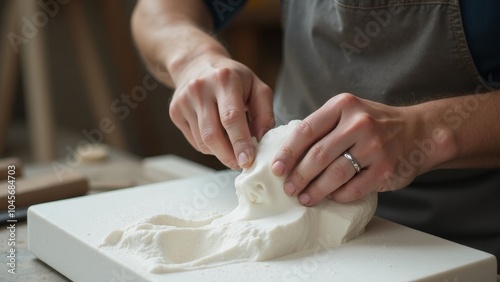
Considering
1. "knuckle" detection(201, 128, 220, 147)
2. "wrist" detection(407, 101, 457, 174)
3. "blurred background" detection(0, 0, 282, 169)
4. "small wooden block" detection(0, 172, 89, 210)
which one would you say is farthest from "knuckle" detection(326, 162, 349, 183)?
"blurred background" detection(0, 0, 282, 169)

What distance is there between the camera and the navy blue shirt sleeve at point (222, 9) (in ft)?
5.20

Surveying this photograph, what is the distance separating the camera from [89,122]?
371cm

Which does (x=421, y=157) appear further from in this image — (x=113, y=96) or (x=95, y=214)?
(x=113, y=96)

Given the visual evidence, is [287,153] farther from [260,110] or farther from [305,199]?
[260,110]

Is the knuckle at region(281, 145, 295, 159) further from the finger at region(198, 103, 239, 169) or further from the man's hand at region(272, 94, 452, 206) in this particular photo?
the finger at region(198, 103, 239, 169)

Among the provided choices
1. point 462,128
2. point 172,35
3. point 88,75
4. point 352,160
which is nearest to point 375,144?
point 352,160

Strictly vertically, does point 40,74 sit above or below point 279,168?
below

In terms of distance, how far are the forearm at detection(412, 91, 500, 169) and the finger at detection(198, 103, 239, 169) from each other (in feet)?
0.99

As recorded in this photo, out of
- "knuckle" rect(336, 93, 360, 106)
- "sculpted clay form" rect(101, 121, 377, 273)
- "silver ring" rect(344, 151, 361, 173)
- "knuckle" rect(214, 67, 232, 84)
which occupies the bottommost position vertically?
"sculpted clay form" rect(101, 121, 377, 273)

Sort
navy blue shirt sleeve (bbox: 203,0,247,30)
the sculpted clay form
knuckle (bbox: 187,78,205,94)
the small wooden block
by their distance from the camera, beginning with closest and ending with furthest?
the sculpted clay form → knuckle (bbox: 187,78,205,94) → the small wooden block → navy blue shirt sleeve (bbox: 203,0,247,30)

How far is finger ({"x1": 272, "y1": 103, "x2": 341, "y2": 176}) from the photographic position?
3.34 feet

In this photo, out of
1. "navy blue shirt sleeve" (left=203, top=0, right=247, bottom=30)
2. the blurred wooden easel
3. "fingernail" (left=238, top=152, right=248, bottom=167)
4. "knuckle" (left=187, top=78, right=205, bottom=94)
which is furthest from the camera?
the blurred wooden easel

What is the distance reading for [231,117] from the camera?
111 cm

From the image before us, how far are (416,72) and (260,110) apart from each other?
0.28m
